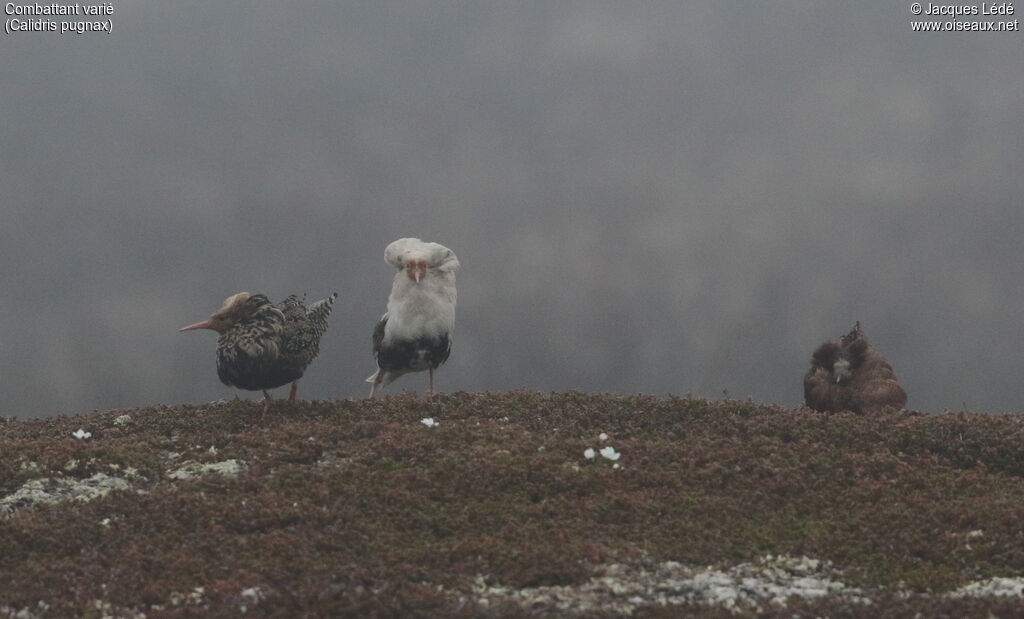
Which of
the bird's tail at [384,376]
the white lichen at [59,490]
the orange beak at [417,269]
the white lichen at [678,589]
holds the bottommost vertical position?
the white lichen at [678,589]

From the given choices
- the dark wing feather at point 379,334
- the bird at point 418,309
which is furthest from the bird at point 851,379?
the dark wing feather at point 379,334

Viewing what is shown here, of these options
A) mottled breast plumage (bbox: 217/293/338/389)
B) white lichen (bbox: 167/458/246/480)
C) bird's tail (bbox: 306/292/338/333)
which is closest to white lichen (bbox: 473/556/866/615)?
white lichen (bbox: 167/458/246/480)

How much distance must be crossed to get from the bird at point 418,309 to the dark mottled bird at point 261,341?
5.93 ft

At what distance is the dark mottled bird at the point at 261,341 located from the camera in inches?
820

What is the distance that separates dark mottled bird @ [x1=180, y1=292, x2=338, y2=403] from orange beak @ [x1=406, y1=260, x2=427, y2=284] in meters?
2.13

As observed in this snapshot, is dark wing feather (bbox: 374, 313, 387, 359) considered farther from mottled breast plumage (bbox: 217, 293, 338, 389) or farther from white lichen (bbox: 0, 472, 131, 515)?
white lichen (bbox: 0, 472, 131, 515)

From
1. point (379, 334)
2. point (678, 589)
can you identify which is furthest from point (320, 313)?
point (678, 589)

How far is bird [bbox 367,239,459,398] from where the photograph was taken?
2311 centimetres

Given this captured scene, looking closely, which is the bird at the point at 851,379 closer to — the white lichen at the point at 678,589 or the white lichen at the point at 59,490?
Answer: the white lichen at the point at 678,589

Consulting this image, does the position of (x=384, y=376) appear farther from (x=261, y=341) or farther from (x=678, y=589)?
(x=678, y=589)

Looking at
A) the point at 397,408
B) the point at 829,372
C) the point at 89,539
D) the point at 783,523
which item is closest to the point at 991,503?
the point at 783,523

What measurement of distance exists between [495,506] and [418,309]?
27.8ft

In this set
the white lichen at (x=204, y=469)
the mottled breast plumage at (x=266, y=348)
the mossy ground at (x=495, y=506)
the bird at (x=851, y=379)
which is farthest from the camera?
the bird at (x=851, y=379)

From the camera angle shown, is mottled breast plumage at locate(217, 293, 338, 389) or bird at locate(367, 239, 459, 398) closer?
mottled breast plumage at locate(217, 293, 338, 389)
